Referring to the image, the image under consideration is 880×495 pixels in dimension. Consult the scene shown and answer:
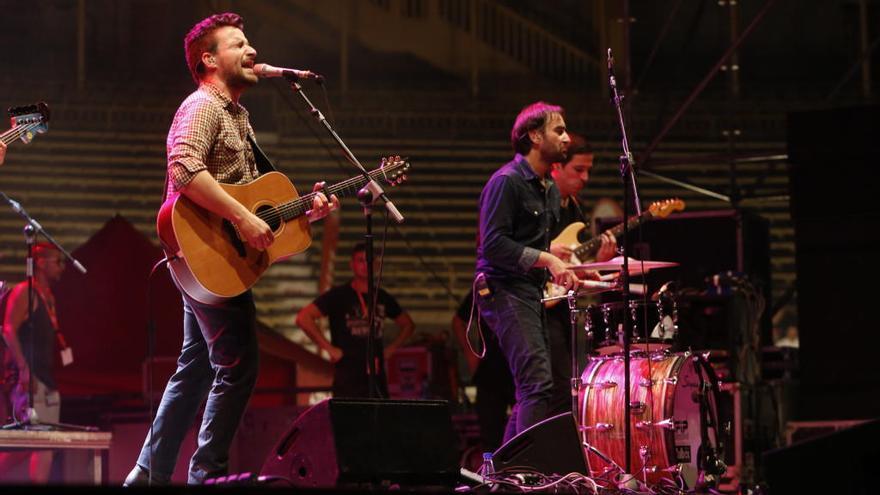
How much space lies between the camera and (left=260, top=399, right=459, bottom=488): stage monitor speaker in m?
5.20

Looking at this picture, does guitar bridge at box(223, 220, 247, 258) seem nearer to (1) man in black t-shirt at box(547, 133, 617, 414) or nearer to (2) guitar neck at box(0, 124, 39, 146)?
(2) guitar neck at box(0, 124, 39, 146)

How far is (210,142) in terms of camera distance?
5520 millimetres

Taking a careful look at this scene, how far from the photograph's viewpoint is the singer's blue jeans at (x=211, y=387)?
17.6 feet

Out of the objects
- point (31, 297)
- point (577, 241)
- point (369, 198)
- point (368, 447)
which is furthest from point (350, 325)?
point (368, 447)

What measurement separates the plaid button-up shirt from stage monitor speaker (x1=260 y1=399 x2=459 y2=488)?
116 cm

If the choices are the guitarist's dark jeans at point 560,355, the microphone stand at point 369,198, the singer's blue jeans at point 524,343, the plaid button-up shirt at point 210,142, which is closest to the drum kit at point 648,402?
the singer's blue jeans at point 524,343

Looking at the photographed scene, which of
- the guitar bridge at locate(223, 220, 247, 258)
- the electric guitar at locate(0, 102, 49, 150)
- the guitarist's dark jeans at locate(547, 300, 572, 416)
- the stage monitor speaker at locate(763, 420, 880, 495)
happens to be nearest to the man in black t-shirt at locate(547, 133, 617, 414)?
the guitarist's dark jeans at locate(547, 300, 572, 416)

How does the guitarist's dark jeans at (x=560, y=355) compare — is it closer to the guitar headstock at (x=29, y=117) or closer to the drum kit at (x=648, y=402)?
the drum kit at (x=648, y=402)

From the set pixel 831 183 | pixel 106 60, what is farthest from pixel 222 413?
pixel 106 60

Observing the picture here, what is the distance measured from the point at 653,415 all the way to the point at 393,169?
1.97m

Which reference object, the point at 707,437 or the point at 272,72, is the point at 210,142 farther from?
the point at 707,437

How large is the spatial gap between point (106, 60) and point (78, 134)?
4.56 feet

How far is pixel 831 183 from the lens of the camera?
10.8 m

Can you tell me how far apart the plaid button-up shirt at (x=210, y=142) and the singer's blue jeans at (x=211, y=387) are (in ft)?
1.87
